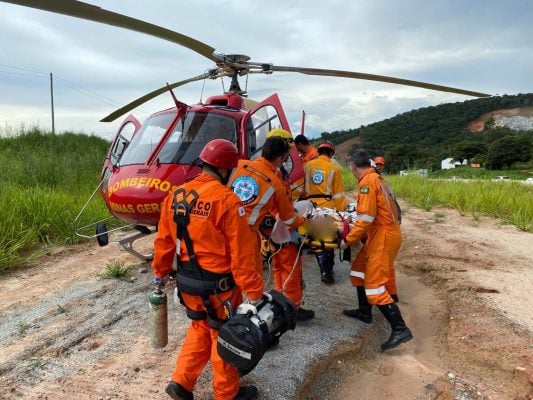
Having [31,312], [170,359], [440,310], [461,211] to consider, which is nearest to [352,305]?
[440,310]

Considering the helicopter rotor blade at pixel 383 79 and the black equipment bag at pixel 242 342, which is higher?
the helicopter rotor blade at pixel 383 79

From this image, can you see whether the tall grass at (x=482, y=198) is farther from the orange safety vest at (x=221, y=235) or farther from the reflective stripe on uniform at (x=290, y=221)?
the orange safety vest at (x=221, y=235)

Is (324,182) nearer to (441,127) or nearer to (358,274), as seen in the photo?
(358,274)

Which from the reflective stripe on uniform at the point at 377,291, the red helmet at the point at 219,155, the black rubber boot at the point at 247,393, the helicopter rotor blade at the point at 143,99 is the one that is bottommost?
the black rubber boot at the point at 247,393

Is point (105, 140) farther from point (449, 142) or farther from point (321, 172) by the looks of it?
point (449, 142)

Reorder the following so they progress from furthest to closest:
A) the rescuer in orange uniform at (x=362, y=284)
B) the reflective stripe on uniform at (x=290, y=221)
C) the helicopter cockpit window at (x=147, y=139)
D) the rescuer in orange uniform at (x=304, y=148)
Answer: the rescuer in orange uniform at (x=304, y=148)
the helicopter cockpit window at (x=147, y=139)
the rescuer in orange uniform at (x=362, y=284)
the reflective stripe on uniform at (x=290, y=221)

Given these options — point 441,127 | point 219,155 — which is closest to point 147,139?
point 219,155

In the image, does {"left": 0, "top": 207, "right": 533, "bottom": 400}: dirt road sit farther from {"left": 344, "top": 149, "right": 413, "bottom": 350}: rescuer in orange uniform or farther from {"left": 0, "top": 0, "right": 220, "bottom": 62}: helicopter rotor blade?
{"left": 0, "top": 0, "right": 220, "bottom": 62}: helicopter rotor blade

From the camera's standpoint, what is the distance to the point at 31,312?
15.1 ft

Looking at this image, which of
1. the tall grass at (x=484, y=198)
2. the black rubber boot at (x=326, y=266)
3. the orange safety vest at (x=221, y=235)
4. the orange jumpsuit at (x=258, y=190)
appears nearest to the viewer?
the orange safety vest at (x=221, y=235)

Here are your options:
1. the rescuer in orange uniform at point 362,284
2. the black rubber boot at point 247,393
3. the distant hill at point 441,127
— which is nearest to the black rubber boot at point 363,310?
the rescuer in orange uniform at point 362,284

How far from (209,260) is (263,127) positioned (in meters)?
3.03

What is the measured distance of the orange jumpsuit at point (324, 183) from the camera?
5391 millimetres

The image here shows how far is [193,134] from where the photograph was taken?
4.95 m
